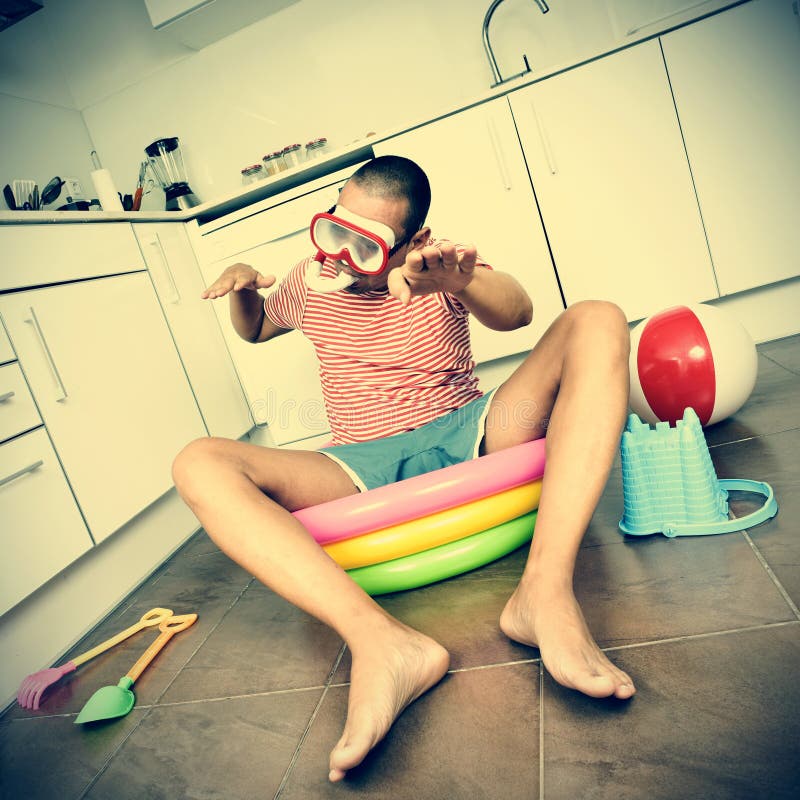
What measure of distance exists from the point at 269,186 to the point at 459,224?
27.0 inches

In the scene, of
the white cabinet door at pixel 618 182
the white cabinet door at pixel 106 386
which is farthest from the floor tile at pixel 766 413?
the white cabinet door at pixel 106 386

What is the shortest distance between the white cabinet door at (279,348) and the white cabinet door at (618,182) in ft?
2.40

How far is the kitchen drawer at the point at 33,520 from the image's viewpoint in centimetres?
126

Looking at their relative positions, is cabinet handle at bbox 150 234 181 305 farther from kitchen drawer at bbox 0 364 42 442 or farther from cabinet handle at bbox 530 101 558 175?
cabinet handle at bbox 530 101 558 175

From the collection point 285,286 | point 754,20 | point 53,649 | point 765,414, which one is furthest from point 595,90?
point 53,649

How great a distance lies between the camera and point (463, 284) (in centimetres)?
89

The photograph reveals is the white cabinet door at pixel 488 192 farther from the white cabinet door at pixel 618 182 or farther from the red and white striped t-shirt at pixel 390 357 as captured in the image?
the red and white striped t-shirt at pixel 390 357

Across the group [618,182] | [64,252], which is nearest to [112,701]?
Answer: [64,252]

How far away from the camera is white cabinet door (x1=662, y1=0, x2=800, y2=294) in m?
1.75

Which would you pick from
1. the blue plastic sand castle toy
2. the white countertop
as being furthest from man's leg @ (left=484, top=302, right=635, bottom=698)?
the white countertop

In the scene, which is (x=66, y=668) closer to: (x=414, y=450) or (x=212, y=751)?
(x=212, y=751)

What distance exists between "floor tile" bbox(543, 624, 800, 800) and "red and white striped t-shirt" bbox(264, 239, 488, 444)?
575 mm

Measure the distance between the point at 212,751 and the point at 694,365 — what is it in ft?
3.81

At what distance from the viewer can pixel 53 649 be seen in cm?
133
